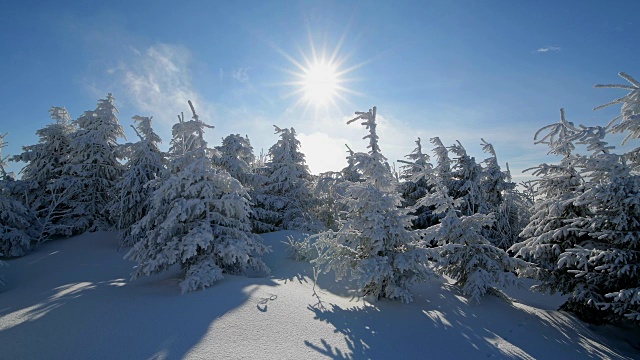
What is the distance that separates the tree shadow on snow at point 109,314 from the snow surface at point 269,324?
22 mm

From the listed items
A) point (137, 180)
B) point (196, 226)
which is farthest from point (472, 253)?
point (137, 180)

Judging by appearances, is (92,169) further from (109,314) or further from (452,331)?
(452,331)

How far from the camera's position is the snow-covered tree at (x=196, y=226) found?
7.98 m

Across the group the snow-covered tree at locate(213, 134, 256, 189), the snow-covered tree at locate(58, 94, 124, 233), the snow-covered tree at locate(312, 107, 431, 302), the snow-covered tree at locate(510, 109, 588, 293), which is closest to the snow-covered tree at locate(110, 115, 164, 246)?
the snow-covered tree at locate(58, 94, 124, 233)

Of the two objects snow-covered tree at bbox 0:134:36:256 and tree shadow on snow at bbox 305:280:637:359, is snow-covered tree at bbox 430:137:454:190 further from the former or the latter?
snow-covered tree at bbox 0:134:36:256

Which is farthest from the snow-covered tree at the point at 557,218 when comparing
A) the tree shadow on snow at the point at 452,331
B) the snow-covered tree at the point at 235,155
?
the snow-covered tree at the point at 235,155

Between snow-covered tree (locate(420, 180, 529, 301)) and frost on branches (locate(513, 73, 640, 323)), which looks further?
snow-covered tree (locate(420, 180, 529, 301))

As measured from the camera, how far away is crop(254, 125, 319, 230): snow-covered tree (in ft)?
59.5

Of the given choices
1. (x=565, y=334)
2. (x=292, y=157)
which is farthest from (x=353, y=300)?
(x=292, y=157)

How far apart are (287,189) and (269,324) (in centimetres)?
1359

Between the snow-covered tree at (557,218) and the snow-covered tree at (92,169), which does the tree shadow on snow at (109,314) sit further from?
the snow-covered tree at (557,218)

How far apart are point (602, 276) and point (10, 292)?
54.3 ft

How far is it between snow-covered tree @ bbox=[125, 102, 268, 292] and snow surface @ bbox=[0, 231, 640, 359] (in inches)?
24.2

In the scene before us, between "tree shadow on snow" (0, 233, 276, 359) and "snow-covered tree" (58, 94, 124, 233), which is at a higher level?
"snow-covered tree" (58, 94, 124, 233)
